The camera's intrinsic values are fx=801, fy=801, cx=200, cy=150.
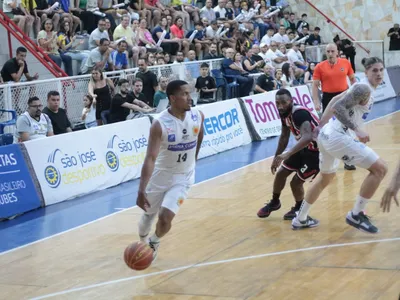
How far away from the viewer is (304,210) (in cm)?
1039

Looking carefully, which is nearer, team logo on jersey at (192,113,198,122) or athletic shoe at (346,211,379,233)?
team logo on jersey at (192,113,198,122)

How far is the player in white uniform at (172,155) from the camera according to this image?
8.51 meters

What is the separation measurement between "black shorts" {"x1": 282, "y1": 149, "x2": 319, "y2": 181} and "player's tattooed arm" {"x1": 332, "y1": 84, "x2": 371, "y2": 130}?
106cm

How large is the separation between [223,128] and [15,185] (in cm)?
692

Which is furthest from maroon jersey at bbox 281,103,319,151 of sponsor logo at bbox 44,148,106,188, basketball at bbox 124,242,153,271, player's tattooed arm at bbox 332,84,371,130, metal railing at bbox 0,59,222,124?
metal railing at bbox 0,59,222,124

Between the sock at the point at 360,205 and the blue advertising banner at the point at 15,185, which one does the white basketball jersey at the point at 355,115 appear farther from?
the blue advertising banner at the point at 15,185

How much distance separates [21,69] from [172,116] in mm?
9286

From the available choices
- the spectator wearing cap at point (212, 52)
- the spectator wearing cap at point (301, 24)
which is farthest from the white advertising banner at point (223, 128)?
the spectator wearing cap at point (301, 24)

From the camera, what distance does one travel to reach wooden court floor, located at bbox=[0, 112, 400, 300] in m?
8.05

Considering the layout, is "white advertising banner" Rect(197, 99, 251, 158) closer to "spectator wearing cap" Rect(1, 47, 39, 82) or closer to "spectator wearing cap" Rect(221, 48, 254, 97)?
"spectator wearing cap" Rect(221, 48, 254, 97)

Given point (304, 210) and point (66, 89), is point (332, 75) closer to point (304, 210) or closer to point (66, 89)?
point (304, 210)

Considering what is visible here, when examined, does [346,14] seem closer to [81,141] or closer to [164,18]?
[164,18]

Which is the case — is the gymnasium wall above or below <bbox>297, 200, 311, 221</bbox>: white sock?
below

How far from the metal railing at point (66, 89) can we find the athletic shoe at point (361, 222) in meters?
7.93
